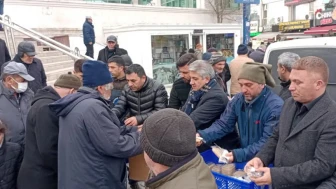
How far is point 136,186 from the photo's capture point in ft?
13.7

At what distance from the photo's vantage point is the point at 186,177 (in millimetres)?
1524

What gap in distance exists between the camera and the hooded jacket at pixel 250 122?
277 cm

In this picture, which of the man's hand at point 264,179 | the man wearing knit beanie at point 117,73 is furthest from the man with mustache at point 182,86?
the man's hand at point 264,179

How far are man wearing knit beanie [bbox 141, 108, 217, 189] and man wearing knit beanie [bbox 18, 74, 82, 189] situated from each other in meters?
1.51

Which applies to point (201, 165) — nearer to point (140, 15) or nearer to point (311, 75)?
point (311, 75)

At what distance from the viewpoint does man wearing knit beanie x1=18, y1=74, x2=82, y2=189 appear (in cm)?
282

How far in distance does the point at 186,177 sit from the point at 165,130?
24 centimetres

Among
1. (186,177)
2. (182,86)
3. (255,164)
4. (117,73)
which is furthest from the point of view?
(117,73)

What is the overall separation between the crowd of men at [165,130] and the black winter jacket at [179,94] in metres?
0.27

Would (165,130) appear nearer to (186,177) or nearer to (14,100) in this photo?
(186,177)

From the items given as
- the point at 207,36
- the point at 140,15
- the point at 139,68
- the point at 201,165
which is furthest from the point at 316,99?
the point at 140,15

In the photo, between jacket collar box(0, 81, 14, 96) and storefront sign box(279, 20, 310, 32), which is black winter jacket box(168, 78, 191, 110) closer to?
jacket collar box(0, 81, 14, 96)

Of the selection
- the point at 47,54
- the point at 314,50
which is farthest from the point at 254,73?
the point at 47,54

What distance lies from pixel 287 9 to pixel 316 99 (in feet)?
142
